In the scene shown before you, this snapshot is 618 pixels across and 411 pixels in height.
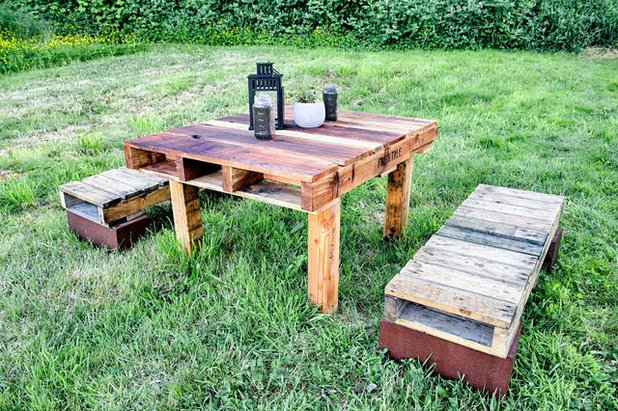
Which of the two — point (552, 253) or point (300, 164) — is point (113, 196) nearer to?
point (300, 164)

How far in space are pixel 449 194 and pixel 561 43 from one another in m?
6.12

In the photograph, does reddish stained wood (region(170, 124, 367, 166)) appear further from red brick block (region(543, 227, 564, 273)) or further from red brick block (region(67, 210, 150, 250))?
red brick block (region(543, 227, 564, 273))

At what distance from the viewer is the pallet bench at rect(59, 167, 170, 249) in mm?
2832

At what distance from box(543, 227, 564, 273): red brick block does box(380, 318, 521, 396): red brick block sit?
884 millimetres

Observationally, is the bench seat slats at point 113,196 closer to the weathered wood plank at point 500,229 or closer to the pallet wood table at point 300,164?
the pallet wood table at point 300,164

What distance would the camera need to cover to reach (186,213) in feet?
8.52

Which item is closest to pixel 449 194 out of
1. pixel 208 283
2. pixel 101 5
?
pixel 208 283

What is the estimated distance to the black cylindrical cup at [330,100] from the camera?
269cm

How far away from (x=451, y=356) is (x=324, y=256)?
655 millimetres

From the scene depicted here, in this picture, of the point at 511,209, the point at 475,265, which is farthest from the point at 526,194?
the point at 475,265

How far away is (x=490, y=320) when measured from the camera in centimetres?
168

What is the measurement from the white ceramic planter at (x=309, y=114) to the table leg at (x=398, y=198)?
57 cm

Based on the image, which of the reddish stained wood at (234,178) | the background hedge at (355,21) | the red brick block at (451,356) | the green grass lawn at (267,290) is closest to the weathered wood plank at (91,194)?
the green grass lawn at (267,290)

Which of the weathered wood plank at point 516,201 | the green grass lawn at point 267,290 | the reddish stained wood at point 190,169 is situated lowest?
the green grass lawn at point 267,290
